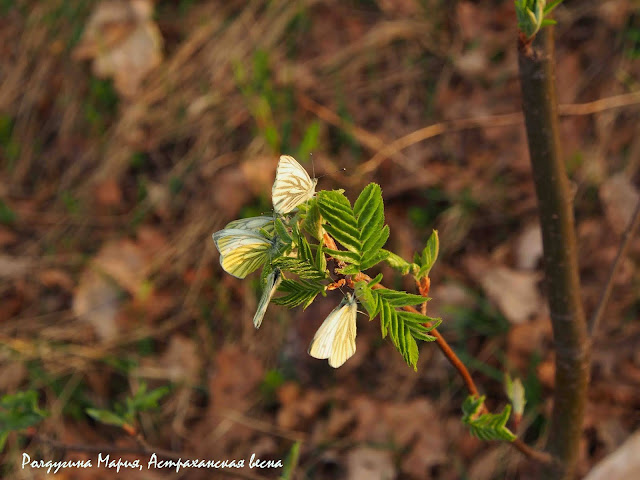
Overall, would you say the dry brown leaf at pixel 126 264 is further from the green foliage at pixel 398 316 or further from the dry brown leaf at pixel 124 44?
the green foliage at pixel 398 316

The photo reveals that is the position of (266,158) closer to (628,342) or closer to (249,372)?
(249,372)

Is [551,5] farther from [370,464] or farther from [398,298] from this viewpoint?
[370,464]

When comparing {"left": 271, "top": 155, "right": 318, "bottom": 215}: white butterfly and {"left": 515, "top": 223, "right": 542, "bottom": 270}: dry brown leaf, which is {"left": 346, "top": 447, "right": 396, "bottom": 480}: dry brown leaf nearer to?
{"left": 515, "top": 223, "right": 542, "bottom": 270}: dry brown leaf

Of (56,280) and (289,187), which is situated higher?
(289,187)

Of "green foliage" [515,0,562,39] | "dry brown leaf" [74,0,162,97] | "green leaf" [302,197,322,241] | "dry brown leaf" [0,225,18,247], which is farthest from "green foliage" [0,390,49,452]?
"dry brown leaf" [74,0,162,97]

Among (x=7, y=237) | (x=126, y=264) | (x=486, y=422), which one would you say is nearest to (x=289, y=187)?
(x=486, y=422)

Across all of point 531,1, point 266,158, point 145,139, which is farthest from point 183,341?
point 531,1
